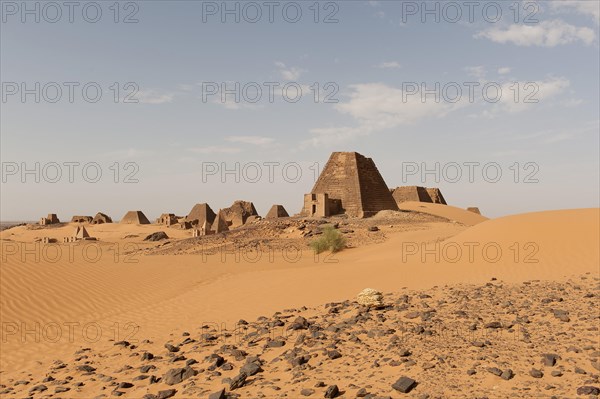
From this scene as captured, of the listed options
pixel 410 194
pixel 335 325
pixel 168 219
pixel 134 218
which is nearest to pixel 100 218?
pixel 134 218

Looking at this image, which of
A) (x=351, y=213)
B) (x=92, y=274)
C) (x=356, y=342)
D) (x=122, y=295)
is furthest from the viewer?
(x=351, y=213)

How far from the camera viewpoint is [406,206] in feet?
152

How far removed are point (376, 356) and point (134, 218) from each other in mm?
60651

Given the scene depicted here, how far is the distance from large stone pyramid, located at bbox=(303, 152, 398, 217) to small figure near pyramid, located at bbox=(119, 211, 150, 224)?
33.1 meters

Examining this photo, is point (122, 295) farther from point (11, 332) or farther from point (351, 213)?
point (351, 213)

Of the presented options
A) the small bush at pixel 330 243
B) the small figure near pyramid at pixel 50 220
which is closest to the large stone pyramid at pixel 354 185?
the small bush at pixel 330 243

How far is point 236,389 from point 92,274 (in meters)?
11.8

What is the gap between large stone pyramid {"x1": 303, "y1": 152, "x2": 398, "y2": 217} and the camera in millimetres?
34906

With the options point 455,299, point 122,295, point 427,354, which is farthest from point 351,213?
point 427,354

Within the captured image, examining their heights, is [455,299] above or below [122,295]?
above

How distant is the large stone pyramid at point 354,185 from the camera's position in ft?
115
